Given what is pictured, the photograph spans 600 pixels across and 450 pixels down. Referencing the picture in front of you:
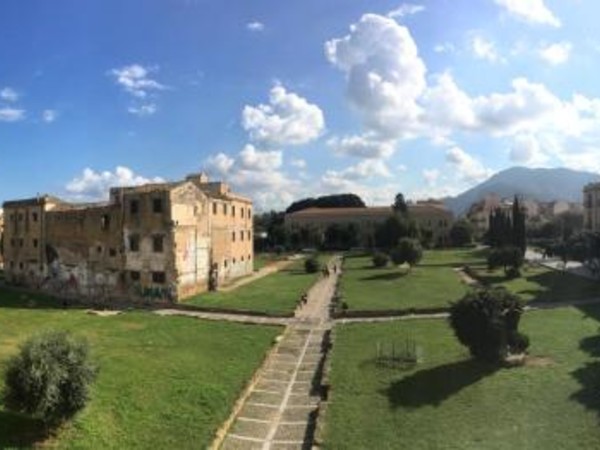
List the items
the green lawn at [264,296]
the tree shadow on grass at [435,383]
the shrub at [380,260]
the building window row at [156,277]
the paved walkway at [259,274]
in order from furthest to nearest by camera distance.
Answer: the shrub at [380,260]
the paved walkway at [259,274]
the building window row at [156,277]
the green lawn at [264,296]
the tree shadow on grass at [435,383]

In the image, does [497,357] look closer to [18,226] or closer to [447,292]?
[447,292]

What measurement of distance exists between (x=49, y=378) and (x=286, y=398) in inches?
423

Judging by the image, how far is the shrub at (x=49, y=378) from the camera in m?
21.5

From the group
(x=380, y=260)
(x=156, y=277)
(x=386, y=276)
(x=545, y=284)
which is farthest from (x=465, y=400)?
(x=380, y=260)

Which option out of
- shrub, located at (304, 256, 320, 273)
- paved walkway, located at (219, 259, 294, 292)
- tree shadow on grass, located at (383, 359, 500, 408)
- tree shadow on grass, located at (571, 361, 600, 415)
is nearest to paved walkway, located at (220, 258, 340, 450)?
tree shadow on grass, located at (383, 359, 500, 408)

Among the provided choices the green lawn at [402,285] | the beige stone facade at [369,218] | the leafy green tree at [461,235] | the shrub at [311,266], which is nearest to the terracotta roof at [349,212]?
the beige stone facade at [369,218]

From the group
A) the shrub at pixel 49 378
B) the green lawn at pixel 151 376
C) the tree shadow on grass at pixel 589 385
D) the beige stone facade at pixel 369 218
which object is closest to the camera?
the shrub at pixel 49 378

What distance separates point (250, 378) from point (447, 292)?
2787 centimetres

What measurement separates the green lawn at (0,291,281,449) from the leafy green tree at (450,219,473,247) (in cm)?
8988

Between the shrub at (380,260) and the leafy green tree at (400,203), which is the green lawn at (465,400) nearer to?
the shrub at (380,260)

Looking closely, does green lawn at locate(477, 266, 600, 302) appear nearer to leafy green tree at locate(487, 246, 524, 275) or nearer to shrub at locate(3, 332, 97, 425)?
leafy green tree at locate(487, 246, 524, 275)

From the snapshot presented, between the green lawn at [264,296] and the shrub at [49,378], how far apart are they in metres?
26.0

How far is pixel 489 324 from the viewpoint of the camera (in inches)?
1194

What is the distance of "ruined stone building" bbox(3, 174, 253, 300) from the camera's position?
181ft
